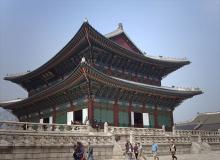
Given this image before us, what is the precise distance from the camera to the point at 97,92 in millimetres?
24688

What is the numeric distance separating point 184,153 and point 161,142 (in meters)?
3.16

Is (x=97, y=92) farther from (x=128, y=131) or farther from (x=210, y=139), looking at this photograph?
(x=210, y=139)

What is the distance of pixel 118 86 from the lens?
81.2 ft

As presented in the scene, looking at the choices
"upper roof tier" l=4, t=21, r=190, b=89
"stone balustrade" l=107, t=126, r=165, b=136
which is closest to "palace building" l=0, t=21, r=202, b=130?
"upper roof tier" l=4, t=21, r=190, b=89

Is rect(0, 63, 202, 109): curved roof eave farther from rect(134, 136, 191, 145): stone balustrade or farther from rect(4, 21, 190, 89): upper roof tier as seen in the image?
rect(134, 136, 191, 145): stone balustrade

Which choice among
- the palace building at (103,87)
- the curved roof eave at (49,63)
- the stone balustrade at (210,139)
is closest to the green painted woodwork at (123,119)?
the palace building at (103,87)

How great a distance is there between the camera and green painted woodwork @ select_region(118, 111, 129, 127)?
26.3 m

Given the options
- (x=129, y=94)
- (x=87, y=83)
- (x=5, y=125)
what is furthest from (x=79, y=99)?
(x=5, y=125)

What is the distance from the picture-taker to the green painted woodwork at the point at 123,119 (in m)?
26.3

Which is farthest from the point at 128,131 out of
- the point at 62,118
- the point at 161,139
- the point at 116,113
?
the point at 62,118

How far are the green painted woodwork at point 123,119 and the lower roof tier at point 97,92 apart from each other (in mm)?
1483

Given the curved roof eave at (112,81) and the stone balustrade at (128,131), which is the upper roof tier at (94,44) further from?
the stone balustrade at (128,131)

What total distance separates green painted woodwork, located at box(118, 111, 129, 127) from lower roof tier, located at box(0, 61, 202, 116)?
148 cm

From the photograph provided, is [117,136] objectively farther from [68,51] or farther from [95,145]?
[68,51]
